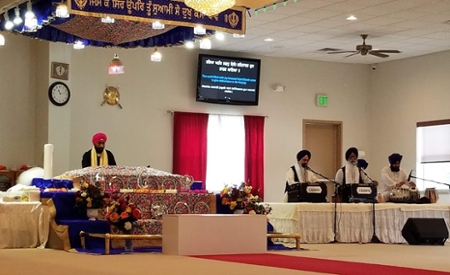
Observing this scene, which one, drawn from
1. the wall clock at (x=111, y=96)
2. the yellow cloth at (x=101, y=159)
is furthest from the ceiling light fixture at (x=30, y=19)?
the wall clock at (x=111, y=96)

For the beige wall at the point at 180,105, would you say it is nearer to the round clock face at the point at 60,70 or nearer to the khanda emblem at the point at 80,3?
the round clock face at the point at 60,70

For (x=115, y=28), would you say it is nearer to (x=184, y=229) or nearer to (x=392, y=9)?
(x=184, y=229)

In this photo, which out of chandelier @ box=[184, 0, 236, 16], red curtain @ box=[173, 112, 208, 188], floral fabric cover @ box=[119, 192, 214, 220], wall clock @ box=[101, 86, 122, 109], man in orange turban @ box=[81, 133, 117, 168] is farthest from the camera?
red curtain @ box=[173, 112, 208, 188]

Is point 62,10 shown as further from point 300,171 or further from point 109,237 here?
point 300,171

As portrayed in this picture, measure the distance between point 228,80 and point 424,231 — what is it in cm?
548

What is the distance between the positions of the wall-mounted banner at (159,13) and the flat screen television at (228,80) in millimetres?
5916

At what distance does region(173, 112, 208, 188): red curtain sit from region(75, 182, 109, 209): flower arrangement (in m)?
5.78

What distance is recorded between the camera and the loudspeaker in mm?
11578

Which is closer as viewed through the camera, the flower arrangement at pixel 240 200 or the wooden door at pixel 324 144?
the flower arrangement at pixel 240 200

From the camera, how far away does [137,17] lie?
→ 28.9ft

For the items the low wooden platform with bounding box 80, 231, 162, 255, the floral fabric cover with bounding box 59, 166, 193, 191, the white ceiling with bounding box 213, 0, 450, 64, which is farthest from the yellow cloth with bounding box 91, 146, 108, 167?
the white ceiling with bounding box 213, 0, 450, 64

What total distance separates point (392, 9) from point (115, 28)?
471cm

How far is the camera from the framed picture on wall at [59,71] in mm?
13578

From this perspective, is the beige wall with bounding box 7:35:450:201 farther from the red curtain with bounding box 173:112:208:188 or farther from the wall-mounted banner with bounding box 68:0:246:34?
the wall-mounted banner with bounding box 68:0:246:34
